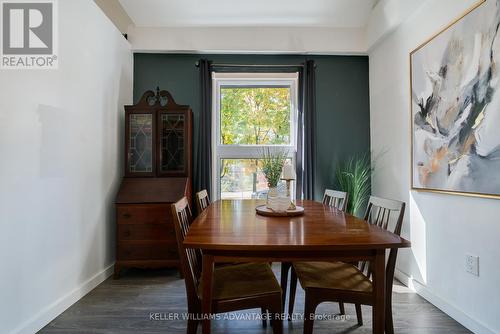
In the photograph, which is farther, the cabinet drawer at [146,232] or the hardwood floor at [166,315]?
the cabinet drawer at [146,232]

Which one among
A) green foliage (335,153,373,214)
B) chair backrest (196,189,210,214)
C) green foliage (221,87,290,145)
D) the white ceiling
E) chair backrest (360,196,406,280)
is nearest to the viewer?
chair backrest (360,196,406,280)

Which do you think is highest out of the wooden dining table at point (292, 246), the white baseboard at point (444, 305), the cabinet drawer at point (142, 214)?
the wooden dining table at point (292, 246)

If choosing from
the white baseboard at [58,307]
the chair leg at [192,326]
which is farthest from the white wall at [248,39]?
the chair leg at [192,326]

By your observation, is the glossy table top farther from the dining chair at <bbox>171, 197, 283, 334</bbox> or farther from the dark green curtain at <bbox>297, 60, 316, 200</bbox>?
the dark green curtain at <bbox>297, 60, 316, 200</bbox>

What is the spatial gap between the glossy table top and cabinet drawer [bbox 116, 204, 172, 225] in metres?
1.01

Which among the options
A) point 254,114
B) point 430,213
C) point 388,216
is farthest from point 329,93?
point 388,216

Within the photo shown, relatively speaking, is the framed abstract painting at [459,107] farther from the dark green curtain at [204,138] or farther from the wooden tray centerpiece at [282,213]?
the dark green curtain at [204,138]

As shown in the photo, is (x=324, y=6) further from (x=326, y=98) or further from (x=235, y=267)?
(x=235, y=267)

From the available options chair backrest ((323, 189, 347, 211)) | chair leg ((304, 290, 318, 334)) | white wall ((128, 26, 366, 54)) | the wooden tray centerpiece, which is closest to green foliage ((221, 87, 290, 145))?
white wall ((128, 26, 366, 54))

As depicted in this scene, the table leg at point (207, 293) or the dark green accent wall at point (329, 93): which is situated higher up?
the dark green accent wall at point (329, 93)

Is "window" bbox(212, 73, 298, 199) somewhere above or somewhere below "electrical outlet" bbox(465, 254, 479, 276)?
above

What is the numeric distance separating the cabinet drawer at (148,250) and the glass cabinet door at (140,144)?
72cm

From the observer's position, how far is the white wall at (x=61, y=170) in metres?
1.54

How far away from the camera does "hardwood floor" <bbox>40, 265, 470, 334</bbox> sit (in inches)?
68.4
